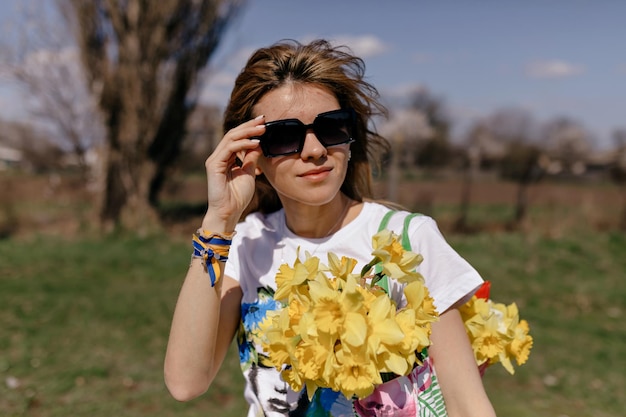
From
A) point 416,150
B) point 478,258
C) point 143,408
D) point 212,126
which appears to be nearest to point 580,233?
point 478,258

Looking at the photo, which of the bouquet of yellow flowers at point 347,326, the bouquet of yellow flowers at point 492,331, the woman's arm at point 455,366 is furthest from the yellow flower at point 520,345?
the bouquet of yellow flowers at point 347,326

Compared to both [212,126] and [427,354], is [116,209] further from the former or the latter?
[427,354]

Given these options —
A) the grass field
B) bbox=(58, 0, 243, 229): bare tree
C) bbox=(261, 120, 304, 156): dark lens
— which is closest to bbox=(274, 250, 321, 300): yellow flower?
bbox=(261, 120, 304, 156): dark lens

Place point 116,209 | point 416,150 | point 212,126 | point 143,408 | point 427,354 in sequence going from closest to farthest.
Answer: point 427,354 → point 143,408 → point 116,209 → point 212,126 → point 416,150

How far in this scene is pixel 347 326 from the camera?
4.20ft

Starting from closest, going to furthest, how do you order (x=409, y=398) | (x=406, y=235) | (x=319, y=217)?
(x=409, y=398), (x=406, y=235), (x=319, y=217)

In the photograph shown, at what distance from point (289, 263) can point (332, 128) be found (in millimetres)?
459

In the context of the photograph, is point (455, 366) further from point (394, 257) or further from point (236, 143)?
point (236, 143)

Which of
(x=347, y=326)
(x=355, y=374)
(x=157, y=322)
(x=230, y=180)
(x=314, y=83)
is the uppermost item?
(x=314, y=83)

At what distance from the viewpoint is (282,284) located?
144cm

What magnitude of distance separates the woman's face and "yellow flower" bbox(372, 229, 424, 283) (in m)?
0.39

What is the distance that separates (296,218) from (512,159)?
39.5 ft

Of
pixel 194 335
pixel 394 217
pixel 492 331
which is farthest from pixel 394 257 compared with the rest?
pixel 194 335

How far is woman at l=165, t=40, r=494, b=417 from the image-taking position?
5.39ft
